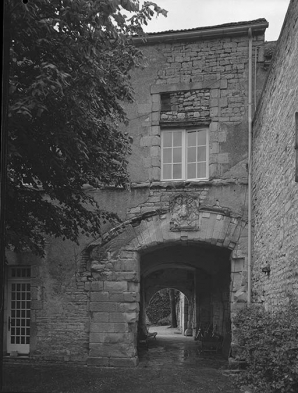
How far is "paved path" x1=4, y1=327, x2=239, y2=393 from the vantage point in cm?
744

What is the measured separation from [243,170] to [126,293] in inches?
135

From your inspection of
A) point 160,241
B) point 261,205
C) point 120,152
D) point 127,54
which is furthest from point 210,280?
point 127,54

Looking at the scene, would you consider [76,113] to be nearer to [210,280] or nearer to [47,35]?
[47,35]

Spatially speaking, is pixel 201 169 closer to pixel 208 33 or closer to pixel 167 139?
pixel 167 139

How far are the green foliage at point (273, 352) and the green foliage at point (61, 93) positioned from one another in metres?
3.20

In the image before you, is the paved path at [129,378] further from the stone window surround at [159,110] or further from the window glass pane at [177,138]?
the window glass pane at [177,138]

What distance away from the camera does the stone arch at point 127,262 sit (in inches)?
373

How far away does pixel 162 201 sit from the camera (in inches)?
386

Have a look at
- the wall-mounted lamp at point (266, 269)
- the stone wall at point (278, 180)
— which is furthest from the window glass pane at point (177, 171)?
the wall-mounted lamp at point (266, 269)

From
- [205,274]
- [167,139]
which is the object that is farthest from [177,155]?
[205,274]

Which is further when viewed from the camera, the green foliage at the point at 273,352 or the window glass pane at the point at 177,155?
the window glass pane at the point at 177,155

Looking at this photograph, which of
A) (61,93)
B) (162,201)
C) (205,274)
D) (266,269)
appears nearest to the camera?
(61,93)

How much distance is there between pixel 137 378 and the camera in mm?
8352

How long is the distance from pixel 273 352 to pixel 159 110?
6.01 m
